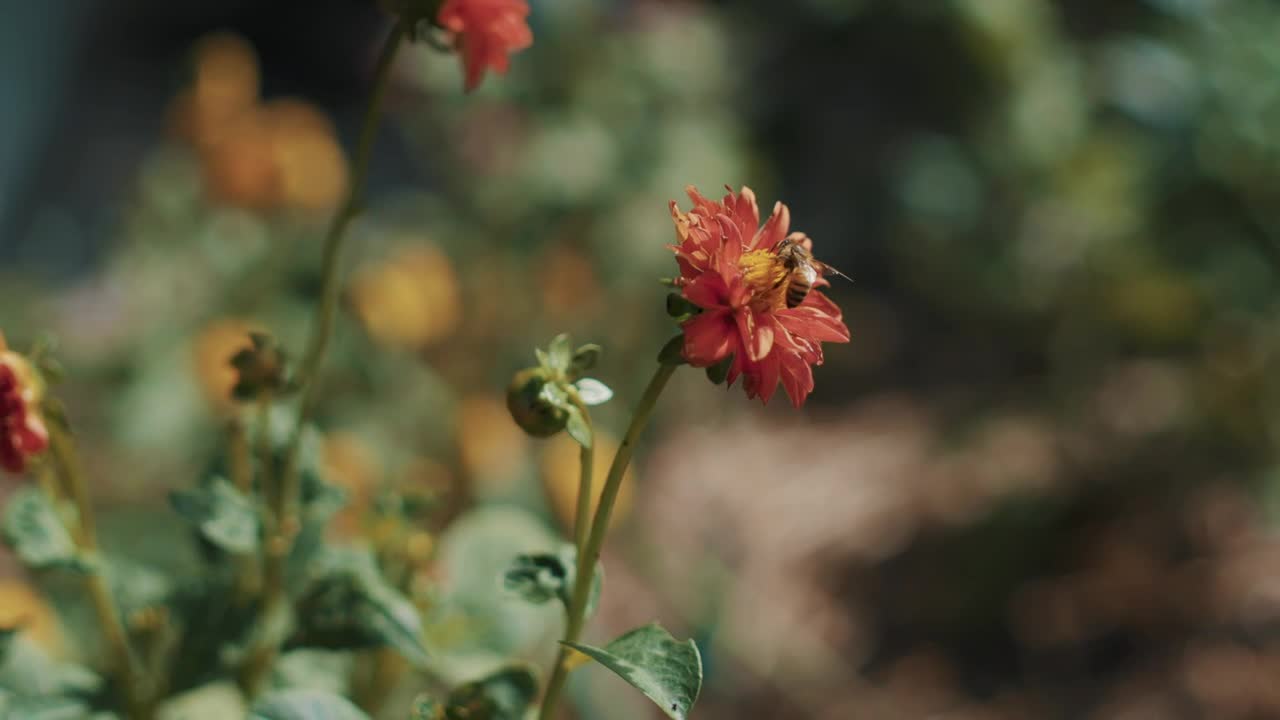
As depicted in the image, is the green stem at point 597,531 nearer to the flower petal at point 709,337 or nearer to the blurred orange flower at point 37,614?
the flower petal at point 709,337

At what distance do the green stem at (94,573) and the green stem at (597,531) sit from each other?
201mm

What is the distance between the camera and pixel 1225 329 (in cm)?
135

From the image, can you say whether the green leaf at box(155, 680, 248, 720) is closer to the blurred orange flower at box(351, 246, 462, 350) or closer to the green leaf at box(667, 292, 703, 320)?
the green leaf at box(667, 292, 703, 320)

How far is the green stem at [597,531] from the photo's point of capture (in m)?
0.39

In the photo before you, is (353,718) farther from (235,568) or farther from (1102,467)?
(1102,467)

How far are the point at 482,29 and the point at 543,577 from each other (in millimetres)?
217

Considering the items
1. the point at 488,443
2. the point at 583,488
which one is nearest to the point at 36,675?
the point at 583,488

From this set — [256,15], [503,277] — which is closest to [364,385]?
[503,277]

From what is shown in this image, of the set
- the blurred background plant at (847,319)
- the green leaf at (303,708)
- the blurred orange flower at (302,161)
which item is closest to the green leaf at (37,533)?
the green leaf at (303,708)

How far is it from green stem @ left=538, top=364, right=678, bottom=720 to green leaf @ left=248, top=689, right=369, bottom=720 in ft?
0.24

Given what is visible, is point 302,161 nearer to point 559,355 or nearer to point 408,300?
point 408,300

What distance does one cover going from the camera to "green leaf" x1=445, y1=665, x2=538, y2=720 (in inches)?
18.2

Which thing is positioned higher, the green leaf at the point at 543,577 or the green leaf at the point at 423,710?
the green leaf at the point at 543,577

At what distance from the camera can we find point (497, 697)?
0.47m
